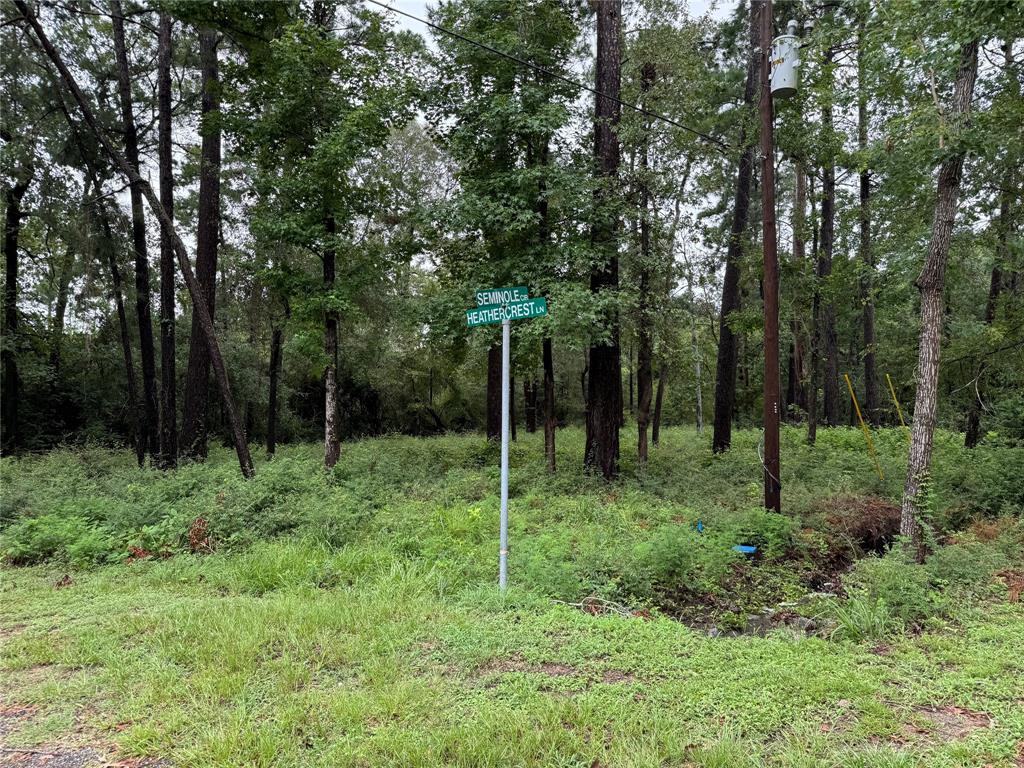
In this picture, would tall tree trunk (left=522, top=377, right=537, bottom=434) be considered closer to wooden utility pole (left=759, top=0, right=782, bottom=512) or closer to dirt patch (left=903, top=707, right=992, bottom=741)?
wooden utility pole (left=759, top=0, right=782, bottom=512)

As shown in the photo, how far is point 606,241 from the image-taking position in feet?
31.3

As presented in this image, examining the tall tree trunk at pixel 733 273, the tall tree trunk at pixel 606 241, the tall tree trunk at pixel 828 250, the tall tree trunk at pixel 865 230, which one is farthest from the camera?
the tall tree trunk at pixel 733 273

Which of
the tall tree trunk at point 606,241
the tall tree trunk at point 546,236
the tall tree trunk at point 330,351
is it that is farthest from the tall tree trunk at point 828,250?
the tall tree trunk at point 330,351

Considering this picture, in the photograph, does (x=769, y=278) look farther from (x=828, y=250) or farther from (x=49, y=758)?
(x=828, y=250)

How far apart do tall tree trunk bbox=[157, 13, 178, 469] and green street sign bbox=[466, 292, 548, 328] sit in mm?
9584

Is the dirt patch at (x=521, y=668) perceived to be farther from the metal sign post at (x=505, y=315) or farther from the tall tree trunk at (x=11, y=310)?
the tall tree trunk at (x=11, y=310)

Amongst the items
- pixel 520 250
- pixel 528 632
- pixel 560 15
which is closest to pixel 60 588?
pixel 528 632

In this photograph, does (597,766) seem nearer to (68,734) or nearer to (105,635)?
(68,734)

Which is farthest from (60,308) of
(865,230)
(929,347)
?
(865,230)

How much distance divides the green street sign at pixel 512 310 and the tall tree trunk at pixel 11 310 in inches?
565

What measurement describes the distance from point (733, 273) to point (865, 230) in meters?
3.93

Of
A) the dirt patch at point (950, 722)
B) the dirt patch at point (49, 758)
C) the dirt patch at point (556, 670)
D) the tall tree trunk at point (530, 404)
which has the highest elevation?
the tall tree trunk at point (530, 404)

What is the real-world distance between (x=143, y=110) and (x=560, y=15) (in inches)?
409

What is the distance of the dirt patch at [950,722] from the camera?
8.81ft
